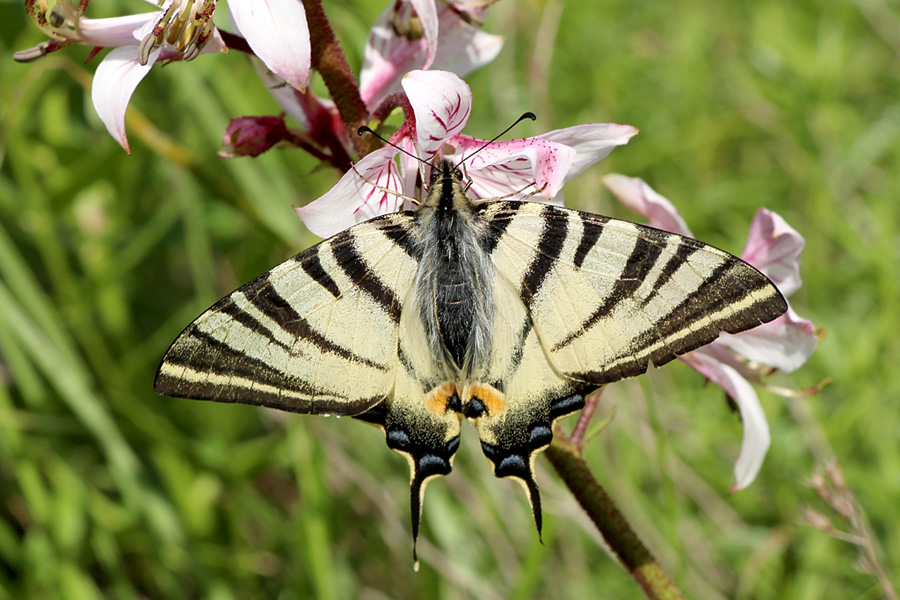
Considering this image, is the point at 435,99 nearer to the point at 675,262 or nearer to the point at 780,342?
the point at 675,262

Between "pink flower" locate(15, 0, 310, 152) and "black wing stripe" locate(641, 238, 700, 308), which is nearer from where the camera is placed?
"pink flower" locate(15, 0, 310, 152)

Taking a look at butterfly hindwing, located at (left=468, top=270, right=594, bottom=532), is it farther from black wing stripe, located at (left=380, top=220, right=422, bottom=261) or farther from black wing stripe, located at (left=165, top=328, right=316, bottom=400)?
black wing stripe, located at (left=165, top=328, right=316, bottom=400)

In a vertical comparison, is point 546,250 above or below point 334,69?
below

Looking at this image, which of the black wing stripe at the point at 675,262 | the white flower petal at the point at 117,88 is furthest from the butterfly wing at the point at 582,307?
the white flower petal at the point at 117,88

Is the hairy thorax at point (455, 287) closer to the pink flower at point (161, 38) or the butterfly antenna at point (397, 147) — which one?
the butterfly antenna at point (397, 147)

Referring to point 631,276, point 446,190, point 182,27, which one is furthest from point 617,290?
point 182,27

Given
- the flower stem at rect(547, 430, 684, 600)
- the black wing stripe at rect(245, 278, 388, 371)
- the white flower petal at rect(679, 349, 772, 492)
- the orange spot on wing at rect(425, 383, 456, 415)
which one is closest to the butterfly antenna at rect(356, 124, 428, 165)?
the black wing stripe at rect(245, 278, 388, 371)

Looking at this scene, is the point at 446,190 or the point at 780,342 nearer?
the point at 446,190
